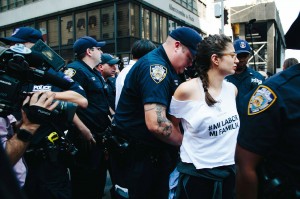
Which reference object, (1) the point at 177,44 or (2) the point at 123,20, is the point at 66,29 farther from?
(1) the point at 177,44

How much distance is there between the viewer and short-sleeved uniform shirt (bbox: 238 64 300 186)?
138cm

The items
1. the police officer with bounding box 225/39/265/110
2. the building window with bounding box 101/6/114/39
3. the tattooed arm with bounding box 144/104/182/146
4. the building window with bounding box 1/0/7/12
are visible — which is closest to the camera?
the tattooed arm with bounding box 144/104/182/146

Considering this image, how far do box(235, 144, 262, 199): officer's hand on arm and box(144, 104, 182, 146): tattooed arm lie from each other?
32.2 inches

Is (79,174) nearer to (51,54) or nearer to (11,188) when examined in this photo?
(51,54)

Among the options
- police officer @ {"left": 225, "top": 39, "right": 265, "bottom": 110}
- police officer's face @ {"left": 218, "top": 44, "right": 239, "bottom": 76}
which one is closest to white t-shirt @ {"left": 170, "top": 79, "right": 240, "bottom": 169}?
police officer's face @ {"left": 218, "top": 44, "right": 239, "bottom": 76}

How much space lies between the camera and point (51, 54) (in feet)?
7.09

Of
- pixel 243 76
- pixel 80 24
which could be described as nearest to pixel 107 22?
pixel 80 24

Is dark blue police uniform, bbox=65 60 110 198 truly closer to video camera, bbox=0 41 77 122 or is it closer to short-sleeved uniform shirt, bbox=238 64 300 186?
video camera, bbox=0 41 77 122

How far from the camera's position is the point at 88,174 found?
3.67 meters

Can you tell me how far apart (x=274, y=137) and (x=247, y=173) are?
24cm

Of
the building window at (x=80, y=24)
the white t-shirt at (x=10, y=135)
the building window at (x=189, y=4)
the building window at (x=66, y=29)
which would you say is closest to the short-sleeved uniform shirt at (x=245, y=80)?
the white t-shirt at (x=10, y=135)

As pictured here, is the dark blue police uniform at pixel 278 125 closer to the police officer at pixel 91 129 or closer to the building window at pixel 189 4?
the police officer at pixel 91 129

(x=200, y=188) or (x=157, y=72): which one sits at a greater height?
(x=157, y=72)

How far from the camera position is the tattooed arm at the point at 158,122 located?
2.31m
